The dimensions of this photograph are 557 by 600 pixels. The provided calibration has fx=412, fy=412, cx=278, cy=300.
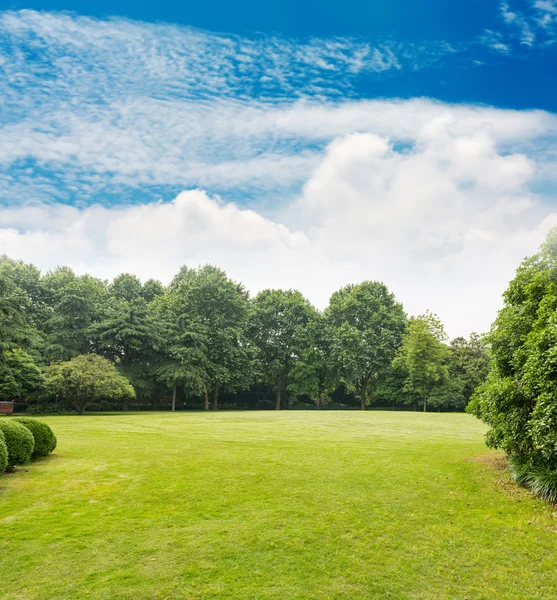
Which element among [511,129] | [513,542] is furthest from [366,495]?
[511,129]

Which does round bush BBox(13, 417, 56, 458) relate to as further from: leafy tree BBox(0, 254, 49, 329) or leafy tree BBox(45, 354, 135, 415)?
leafy tree BBox(0, 254, 49, 329)

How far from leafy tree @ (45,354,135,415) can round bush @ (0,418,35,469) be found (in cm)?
2150

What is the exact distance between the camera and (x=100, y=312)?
4312 centimetres

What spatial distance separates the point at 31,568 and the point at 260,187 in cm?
1968

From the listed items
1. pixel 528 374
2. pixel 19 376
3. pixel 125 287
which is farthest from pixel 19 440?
pixel 125 287

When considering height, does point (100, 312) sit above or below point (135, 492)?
above

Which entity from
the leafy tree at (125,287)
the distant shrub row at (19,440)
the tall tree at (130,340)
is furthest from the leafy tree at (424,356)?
the distant shrub row at (19,440)

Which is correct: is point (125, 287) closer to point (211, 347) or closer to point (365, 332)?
point (211, 347)

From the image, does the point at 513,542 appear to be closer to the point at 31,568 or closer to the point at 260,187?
the point at 31,568

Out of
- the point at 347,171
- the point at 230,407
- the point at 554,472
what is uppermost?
the point at 347,171

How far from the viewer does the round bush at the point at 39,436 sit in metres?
11.8

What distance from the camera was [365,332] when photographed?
54.7m

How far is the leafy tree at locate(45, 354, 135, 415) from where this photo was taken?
31.0m

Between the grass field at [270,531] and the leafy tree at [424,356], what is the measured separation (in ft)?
128
